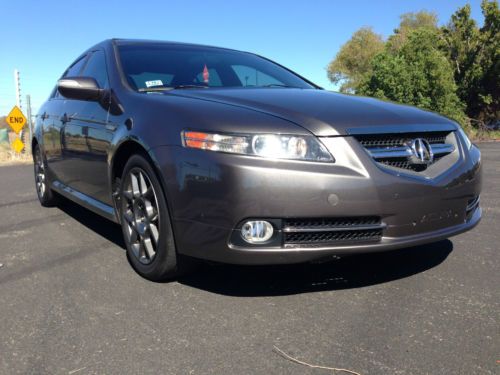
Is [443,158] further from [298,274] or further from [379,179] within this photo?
[298,274]

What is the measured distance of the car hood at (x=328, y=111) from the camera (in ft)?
8.82

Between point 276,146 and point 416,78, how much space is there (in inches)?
891

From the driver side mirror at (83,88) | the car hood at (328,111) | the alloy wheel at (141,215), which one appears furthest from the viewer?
the driver side mirror at (83,88)

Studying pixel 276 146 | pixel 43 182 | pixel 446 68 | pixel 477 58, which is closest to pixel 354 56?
pixel 477 58

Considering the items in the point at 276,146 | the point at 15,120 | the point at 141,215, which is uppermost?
the point at 276,146

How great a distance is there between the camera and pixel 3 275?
11.4 feet

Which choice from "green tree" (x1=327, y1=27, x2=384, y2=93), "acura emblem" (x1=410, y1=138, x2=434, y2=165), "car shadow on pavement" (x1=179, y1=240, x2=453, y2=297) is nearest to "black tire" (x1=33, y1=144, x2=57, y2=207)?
"car shadow on pavement" (x1=179, y1=240, x2=453, y2=297)

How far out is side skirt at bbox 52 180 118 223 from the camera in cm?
371

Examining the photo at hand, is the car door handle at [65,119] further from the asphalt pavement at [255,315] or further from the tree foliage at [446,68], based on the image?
the tree foliage at [446,68]

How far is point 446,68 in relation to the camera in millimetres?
24281

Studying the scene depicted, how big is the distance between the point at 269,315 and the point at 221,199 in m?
0.67

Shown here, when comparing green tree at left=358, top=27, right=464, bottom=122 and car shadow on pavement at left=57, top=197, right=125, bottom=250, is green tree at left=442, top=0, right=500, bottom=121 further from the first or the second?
car shadow on pavement at left=57, top=197, right=125, bottom=250

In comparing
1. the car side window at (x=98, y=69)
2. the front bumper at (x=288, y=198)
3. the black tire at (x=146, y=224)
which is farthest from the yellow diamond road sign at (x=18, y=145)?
the front bumper at (x=288, y=198)

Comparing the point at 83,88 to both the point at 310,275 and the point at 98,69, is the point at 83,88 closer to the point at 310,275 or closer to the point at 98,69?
the point at 98,69
